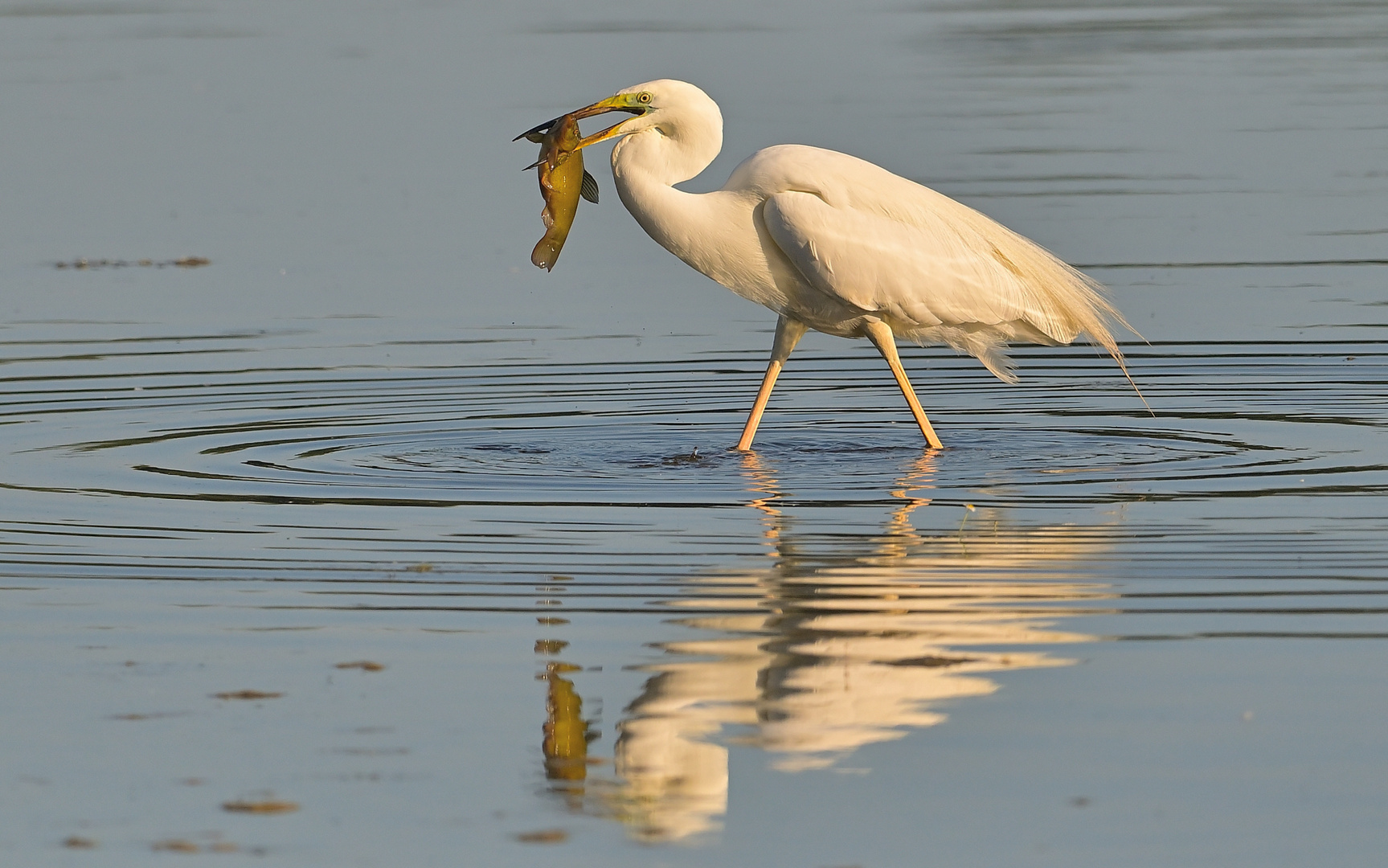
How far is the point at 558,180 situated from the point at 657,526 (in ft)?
7.55

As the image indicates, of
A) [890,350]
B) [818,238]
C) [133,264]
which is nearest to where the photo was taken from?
[818,238]

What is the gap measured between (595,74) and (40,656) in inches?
723

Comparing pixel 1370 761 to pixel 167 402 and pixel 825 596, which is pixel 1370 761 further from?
pixel 167 402

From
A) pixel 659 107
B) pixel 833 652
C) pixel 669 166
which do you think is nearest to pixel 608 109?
pixel 659 107

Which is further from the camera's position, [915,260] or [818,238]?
[915,260]

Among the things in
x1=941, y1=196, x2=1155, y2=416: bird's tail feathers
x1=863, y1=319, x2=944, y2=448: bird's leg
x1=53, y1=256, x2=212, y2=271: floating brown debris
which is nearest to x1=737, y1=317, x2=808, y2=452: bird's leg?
x1=863, y1=319, x2=944, y2=448: bird's leg

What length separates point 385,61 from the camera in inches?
1148

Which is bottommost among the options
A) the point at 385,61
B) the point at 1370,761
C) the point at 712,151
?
the point at 1370,761

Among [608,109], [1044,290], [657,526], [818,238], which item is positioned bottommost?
[657,526]

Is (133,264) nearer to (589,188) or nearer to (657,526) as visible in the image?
(589,188)

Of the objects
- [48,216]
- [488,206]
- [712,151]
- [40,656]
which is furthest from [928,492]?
[48,216]

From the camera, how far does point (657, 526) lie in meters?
8.84

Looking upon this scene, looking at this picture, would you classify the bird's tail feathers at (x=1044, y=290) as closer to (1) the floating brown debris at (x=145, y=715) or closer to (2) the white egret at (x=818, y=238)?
(2) the white egret at (x=818, y=238)

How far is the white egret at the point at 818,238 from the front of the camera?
10.5m
